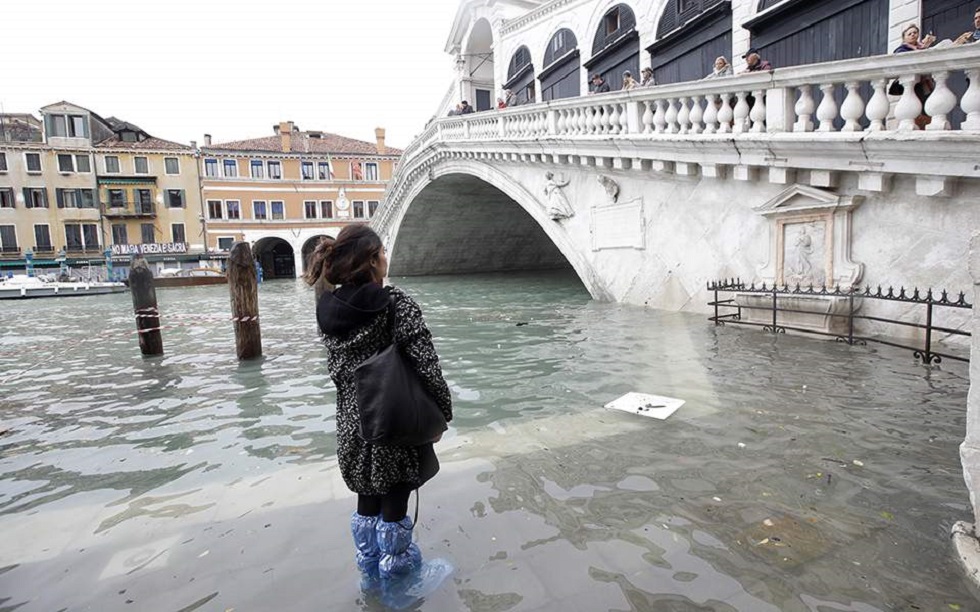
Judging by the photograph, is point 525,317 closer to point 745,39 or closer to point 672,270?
point 672,270

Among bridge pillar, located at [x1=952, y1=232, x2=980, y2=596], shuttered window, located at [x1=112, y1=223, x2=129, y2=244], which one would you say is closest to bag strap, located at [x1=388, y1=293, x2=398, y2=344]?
bridge pillar, located at [x1=952, y1=232, x2=980, y2=596]

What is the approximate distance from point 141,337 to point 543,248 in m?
20.8

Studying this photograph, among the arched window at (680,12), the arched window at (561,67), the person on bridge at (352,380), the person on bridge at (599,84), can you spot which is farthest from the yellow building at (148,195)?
the person on bridge at (352,380)

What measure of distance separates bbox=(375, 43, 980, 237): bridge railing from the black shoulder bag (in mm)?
5839

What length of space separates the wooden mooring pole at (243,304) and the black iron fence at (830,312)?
6185 millimetres

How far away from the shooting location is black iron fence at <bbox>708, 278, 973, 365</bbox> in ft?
18.6

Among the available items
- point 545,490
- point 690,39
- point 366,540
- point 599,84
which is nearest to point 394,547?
point 366,540

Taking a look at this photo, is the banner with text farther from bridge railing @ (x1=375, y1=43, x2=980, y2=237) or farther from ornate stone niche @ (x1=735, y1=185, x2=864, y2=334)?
ornate stone niche @ (x1=735, y1=185, x2=864, y2=334)

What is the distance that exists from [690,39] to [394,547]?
42.0ft

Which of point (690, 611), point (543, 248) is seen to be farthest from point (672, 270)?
point (543, 248)

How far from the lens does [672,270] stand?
9.64 meters

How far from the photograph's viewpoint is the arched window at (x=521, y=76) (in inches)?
790

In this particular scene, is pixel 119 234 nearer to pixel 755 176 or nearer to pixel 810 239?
pixel 755 176

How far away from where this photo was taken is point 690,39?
40.2 ft
